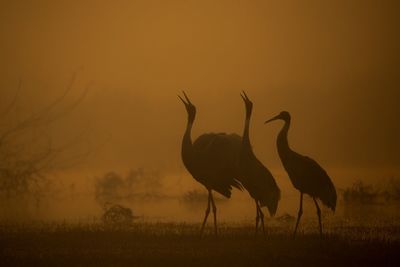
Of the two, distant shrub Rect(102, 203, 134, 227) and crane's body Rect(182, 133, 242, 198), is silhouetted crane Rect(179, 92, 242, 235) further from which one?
distant shrub Rect(102, 203, 134, 227)

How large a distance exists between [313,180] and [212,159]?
1.95 meters

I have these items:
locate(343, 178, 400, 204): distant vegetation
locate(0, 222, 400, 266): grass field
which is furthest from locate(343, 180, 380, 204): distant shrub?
locate(0, 222, 400, 266): grass field

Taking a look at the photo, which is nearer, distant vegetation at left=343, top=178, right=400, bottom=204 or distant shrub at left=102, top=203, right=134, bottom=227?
distant shrub at left=102, top=203, right=134, bottom=227

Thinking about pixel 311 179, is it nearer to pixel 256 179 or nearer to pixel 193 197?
pixel 256 179

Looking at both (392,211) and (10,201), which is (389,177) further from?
(10,201)

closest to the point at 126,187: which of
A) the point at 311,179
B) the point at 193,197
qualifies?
the point at 193,197

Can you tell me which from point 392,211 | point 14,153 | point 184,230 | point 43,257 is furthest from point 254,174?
point 14,153

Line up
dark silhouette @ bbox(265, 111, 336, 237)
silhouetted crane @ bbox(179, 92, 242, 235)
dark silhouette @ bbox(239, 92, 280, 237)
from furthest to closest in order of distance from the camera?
silhouetted crane @ bbox(179, 92, 242, 235) → dark silhouette @ bbox(239, 92, 280, 237) → dark silhouette @ bbox(265, 111, 336, 237)

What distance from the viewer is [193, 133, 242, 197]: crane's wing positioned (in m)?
13.9

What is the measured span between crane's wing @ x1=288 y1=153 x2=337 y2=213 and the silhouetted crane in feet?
4.42

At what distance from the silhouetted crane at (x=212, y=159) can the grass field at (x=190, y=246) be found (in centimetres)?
91

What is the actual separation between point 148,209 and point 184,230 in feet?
21.6

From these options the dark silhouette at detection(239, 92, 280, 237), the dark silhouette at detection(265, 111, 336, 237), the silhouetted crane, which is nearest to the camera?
the dark silhouette at detection(265, 111, 336, 237)

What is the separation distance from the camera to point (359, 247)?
11.7 m
